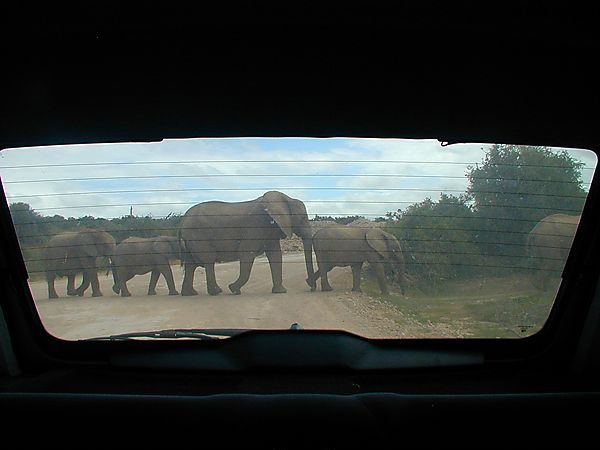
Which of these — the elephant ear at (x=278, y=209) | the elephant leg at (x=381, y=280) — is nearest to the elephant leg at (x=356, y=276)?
the elephant leg at (x=381, y=280)

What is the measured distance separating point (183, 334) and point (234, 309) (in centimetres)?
35

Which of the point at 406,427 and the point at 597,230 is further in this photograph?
the point at 597,230

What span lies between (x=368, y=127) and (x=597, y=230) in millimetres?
1574

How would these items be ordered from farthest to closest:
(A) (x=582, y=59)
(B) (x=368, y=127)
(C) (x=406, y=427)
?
(B) (x=368, y=127) → (A) (x=582, y=59) → (C) (x=406, y=427)

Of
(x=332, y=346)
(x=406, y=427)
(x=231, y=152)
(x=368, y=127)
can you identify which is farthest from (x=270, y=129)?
(x=406, y=427)

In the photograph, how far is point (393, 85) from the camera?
2.98 meters

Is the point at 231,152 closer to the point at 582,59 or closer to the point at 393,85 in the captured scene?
the point at 393,85

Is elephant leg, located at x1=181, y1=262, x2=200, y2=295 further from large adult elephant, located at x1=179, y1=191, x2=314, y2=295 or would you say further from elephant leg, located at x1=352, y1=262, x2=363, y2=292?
elephant leg, located at x1=352, y1=262, x2=363, y2=292

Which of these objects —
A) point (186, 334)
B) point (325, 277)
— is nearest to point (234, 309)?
point (186, 334)

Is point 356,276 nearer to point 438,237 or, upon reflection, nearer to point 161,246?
point 438,237

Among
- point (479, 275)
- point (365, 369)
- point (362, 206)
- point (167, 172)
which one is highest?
point (167, 172)

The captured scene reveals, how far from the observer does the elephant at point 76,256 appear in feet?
11.2

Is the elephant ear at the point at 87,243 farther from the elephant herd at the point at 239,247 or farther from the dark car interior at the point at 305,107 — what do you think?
the dark car interior at the point at 305,107

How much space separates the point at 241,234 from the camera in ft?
11.3
